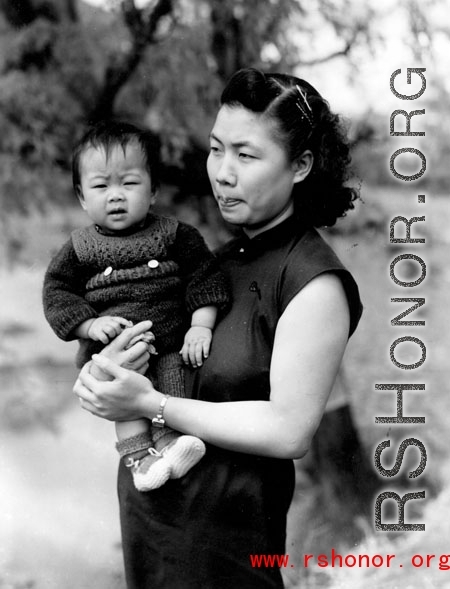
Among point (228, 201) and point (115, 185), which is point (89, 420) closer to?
point (115, 185)

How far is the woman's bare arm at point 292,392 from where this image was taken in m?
1.39

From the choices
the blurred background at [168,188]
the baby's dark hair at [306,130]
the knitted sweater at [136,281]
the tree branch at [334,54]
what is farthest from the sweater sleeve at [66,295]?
the tree branch at [334,54]

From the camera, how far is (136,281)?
159cm

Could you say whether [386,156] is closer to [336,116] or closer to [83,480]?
[336,116]

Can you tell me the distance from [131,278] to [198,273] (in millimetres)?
144

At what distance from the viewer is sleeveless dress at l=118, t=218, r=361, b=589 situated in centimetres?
147

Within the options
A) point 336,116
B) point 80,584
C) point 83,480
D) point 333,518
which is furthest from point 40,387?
point 336,116

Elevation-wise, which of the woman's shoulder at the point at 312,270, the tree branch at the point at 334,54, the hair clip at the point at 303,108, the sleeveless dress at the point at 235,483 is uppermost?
the tree branch at the point at 334,54

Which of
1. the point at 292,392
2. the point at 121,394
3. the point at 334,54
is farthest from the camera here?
the point at 334,54

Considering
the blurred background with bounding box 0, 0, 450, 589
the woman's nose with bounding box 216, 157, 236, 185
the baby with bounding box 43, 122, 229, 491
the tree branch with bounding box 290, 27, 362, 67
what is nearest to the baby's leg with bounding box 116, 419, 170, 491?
the baby with bounding box 43, 122, 229, 491

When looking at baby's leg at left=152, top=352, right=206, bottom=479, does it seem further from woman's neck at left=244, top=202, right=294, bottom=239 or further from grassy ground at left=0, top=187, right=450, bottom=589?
grassy ground at left=0, top=187, right=450, bottom=589

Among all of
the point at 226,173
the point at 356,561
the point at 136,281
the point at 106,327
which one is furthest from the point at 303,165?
the point at 356,561

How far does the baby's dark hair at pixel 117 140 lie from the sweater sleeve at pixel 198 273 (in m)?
0.15

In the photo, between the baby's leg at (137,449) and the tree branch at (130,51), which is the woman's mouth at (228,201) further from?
the tree branch at (130,51)
